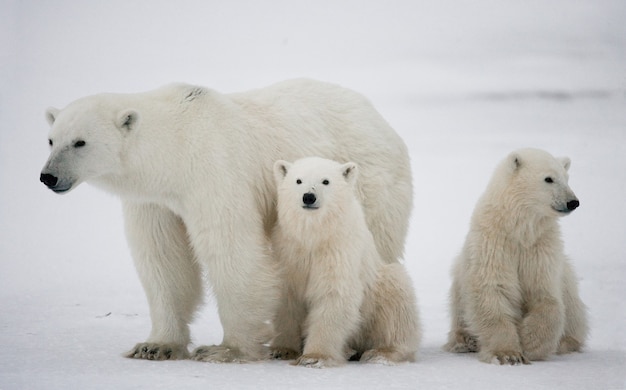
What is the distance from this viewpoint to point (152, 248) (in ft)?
19.2

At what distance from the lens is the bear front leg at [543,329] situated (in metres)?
5.71

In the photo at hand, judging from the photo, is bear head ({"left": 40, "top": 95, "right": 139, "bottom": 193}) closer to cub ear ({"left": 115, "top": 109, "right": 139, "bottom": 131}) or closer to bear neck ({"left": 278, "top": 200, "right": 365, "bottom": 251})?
cub ear ({"left": 115, "top": 109, "right": 139, "bottom": 131})

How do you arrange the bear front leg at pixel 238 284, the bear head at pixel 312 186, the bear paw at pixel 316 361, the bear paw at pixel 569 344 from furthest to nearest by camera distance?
the bear paw at pixel 569 344
the bear front leg at pixel 238 284
the bear head at pixel 312 186
the bear paw at pixel 316 361

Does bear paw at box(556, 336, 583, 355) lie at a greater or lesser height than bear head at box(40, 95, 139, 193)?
lesser

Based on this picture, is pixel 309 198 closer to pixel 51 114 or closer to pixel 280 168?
pixel 280 168

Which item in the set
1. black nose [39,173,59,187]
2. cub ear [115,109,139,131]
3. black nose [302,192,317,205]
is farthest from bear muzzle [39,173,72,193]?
black nose [302,192,317,205]

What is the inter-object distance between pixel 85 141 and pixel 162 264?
111cm

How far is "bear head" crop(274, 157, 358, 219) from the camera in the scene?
535 centimetres

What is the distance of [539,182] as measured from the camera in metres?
5.84

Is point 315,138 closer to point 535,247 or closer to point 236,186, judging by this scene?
point 236,186

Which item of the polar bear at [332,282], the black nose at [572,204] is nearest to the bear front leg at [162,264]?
the polar bear at [332,282]

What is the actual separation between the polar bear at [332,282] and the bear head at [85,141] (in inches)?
42.5

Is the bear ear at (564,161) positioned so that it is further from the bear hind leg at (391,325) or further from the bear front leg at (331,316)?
the bear front leg at (331,316)

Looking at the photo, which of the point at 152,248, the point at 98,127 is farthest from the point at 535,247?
the point at 98,127
